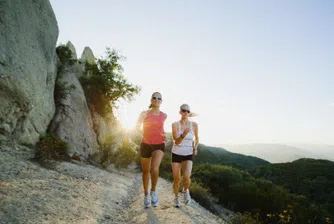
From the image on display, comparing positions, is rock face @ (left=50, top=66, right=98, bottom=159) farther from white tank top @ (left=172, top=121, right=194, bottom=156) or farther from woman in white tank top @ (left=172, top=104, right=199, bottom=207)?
white tank top @ (left=172, top=121, right=194, bottom=156)

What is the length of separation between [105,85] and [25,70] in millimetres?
10521

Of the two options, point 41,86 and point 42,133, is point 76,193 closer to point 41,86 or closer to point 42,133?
point 42,133

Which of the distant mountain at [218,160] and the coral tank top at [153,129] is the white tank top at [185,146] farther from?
the distant mountain at [218,160]

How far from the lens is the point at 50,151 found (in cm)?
1039

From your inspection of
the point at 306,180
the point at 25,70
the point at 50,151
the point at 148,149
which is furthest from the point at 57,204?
the point at 306,180

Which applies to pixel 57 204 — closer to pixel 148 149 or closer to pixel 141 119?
pixel 148 149

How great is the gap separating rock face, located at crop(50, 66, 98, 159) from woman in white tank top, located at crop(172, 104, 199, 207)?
906 cm

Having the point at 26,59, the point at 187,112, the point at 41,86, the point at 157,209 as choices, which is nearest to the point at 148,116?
the point at 187,112

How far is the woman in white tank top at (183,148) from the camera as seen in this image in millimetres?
6129

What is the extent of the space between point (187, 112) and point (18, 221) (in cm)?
416

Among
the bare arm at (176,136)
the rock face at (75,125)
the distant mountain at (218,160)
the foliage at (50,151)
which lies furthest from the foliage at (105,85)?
the distant mountain at (218,160)

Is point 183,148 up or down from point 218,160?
up

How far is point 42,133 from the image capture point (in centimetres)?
1220

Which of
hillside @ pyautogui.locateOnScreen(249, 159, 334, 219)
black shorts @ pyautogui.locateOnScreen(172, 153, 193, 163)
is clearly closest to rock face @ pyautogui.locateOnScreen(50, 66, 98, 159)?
black shorts @ pyautogui.locateOnScreen(172, 153, 193, 163)
